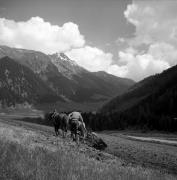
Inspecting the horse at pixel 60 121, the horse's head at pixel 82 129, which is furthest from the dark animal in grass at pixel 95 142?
the horse at pixel 60 121

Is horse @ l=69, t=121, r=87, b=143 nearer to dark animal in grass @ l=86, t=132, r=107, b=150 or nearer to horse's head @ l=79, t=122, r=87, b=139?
horse's head @ l=79, t=122, r=87, b=139

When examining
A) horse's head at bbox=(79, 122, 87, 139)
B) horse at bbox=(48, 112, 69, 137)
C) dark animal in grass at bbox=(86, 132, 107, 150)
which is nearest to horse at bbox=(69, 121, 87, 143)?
horse's head at bbox=(79, 122, 87, 139)

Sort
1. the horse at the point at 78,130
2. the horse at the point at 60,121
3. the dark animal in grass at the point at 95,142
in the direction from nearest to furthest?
1. the dark animal in grass at the point at 95,142
2. the horse at the point at 78,130
3. the horse at the point at 60,121

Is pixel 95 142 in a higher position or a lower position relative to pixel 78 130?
lower

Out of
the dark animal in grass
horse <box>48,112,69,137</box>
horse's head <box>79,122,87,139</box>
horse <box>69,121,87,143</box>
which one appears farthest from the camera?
horse <box>48,112,69,137</box>

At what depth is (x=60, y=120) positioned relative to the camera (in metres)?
31.0

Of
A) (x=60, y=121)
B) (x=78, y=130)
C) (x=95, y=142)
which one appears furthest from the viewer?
(x=60, y=121)

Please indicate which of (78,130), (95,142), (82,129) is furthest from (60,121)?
(95,142)

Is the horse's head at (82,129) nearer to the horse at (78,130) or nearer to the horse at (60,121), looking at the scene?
the horse at (78,130)

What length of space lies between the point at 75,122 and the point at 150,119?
10491 cm

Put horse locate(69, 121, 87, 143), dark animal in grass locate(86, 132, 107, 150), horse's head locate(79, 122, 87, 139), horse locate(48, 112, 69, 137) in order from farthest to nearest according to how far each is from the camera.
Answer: horse locate(48, 112, 69, 137) → horse's head locate(79, 122, 87, 139) → horse locate(69, 121, 87, 143) → dark animal in grass locate(86, 132, 107, 150)

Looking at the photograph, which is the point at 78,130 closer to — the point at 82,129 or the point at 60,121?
the point at 82,129

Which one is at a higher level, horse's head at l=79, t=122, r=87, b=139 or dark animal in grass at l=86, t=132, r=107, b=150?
horse's head at l=79, t=122, r=87, b=139

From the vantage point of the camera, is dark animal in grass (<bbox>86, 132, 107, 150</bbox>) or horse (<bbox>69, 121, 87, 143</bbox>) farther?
horse (<bbox>69, 121, 87, 143</bbox>)
